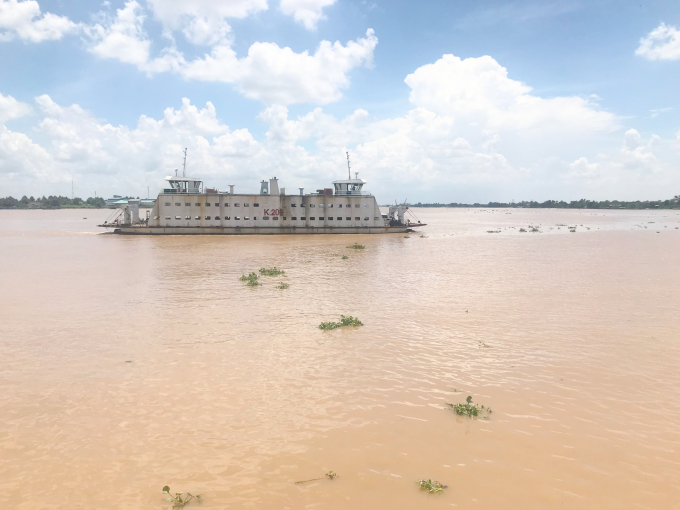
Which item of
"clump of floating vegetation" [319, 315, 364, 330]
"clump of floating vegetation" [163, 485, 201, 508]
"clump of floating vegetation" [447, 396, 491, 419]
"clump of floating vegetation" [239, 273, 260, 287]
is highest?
"clump of floating vegetation" [239, 273, 260, 287]

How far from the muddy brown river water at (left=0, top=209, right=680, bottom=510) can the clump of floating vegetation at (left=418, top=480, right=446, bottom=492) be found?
85 millimetres

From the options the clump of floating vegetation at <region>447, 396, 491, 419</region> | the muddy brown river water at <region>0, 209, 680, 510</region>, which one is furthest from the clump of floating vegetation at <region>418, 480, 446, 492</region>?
the clump of floating vegetation at <region>447, 396, 491, 419</region>

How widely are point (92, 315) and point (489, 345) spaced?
1221 cm

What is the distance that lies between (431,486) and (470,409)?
7.08 ft

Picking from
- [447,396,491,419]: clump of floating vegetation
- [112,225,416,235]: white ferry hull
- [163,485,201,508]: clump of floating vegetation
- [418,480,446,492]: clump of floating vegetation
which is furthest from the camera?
[112,225,416,235]: white ferry hull

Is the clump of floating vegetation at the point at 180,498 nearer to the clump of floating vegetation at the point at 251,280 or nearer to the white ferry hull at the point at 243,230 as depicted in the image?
the clump of floating vegetation at the point at 251,280

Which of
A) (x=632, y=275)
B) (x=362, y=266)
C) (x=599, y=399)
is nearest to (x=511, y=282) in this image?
(x=632, y=275)

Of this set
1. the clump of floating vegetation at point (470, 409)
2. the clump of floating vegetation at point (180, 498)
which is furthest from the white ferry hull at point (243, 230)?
the clump of floating vegetation at point (180, 498)

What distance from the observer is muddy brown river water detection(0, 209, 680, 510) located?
212 inches

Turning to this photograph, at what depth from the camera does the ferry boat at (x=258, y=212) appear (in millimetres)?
52750

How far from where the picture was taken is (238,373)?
8898 millimetres

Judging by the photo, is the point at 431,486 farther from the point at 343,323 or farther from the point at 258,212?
the point at 258,212

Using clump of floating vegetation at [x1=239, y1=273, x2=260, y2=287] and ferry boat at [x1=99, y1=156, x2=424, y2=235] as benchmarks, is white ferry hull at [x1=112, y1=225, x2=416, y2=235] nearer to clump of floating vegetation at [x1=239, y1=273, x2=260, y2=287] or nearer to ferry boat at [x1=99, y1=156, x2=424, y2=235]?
ferry boat at [x1=99, y1=156, x2=424, y2=235]

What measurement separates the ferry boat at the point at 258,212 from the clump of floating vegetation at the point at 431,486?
4979cm
